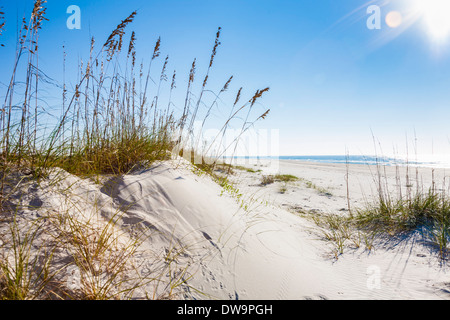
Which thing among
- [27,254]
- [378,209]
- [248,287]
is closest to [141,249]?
[27,254]

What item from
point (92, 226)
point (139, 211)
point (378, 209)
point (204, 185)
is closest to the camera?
point (92, 226)

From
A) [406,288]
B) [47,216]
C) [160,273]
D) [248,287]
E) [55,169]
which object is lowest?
[406,288]

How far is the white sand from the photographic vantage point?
1.44 meters

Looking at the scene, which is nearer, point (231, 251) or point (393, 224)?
point (231, 251)

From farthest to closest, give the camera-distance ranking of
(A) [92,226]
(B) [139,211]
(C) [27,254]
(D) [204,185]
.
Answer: (D) [204,185] → (B) [139,211] → (A) [92,226] → (C) [27,254]

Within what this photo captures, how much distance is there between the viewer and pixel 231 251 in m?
1.72

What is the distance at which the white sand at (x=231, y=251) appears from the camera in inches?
56.8

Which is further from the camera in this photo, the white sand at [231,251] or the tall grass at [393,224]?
the tall grass at [393,224]

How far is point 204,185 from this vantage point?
269 centimetres

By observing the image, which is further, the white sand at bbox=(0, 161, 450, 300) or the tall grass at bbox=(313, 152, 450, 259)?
Answer: the tall grass at bbox=(313, 152, 450, 259)

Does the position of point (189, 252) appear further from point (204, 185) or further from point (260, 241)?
point (204, 185)

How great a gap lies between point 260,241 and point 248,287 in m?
0.60

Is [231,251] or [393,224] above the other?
[231,251]
